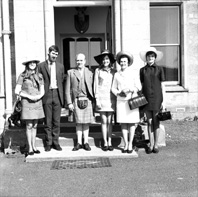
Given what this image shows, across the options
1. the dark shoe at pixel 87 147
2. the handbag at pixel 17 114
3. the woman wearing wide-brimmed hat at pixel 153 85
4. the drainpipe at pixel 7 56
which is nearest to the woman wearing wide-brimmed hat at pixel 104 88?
the dark shoe at pixel 87 147

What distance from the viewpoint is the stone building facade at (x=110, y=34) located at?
318 inches

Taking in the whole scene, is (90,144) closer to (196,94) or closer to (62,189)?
(62,189)

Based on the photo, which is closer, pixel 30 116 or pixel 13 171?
pixel 13 171

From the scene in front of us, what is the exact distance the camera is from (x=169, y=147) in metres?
7.28

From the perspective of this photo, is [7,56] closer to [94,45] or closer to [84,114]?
[84,114]

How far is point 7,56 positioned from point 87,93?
287 cm

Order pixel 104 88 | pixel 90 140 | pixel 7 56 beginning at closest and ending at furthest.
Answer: pixel 104 88 → pixel 90 140 → pixel 7 56

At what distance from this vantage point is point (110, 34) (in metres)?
9.79

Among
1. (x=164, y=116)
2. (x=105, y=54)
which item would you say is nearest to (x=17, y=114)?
(x=105, y=54)

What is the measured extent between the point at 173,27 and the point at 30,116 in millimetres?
5058

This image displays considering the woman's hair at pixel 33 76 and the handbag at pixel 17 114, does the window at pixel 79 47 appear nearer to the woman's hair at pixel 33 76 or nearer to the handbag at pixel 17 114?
the handbag at pixel 17 114

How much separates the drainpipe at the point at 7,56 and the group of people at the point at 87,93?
2211 millimetres

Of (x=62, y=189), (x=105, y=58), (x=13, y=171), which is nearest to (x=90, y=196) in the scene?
(x=62, y=189)

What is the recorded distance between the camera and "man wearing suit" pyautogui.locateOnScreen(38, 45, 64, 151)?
6617 millimetres
